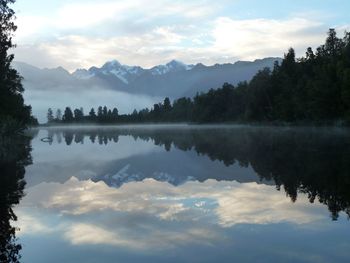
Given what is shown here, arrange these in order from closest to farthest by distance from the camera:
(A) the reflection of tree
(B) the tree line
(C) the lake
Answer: (C) the lake
(A) the reflection of tree
(B) the tree line

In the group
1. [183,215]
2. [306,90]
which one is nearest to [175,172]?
[183,215]

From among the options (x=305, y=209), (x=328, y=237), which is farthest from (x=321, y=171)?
(x=328, y=237)

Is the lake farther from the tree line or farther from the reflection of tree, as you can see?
the tree line

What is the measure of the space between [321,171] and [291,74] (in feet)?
304

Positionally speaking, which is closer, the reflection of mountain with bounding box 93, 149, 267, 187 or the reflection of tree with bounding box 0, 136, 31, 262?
the reflection of tree with bounding box 0, 136, 31, 262

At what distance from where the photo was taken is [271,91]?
11550cm

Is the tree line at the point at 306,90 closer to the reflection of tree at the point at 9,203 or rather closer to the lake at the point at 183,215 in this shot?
the lake at the point at 183,215

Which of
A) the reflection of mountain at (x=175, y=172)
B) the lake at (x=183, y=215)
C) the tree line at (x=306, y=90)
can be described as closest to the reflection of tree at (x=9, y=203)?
the lake at (x=183, y=215)

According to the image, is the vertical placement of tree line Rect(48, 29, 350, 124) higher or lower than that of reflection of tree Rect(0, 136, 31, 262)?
higher

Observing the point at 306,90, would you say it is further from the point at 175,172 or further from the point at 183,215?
the point at 183,215

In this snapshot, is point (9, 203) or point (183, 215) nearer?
point (183, 215)

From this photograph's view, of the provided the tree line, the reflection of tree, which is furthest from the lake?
the tree line

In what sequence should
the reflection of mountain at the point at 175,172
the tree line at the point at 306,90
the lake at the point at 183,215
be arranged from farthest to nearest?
the tree line at the point at 306,90 < the reflection of mountain at the point at 175,172 < the lake at the point at 183,215

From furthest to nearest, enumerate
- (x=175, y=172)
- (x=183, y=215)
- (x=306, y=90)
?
1. (x=306, y=90)
2. (x=175, y=172)
3. (x=183, y=215)
